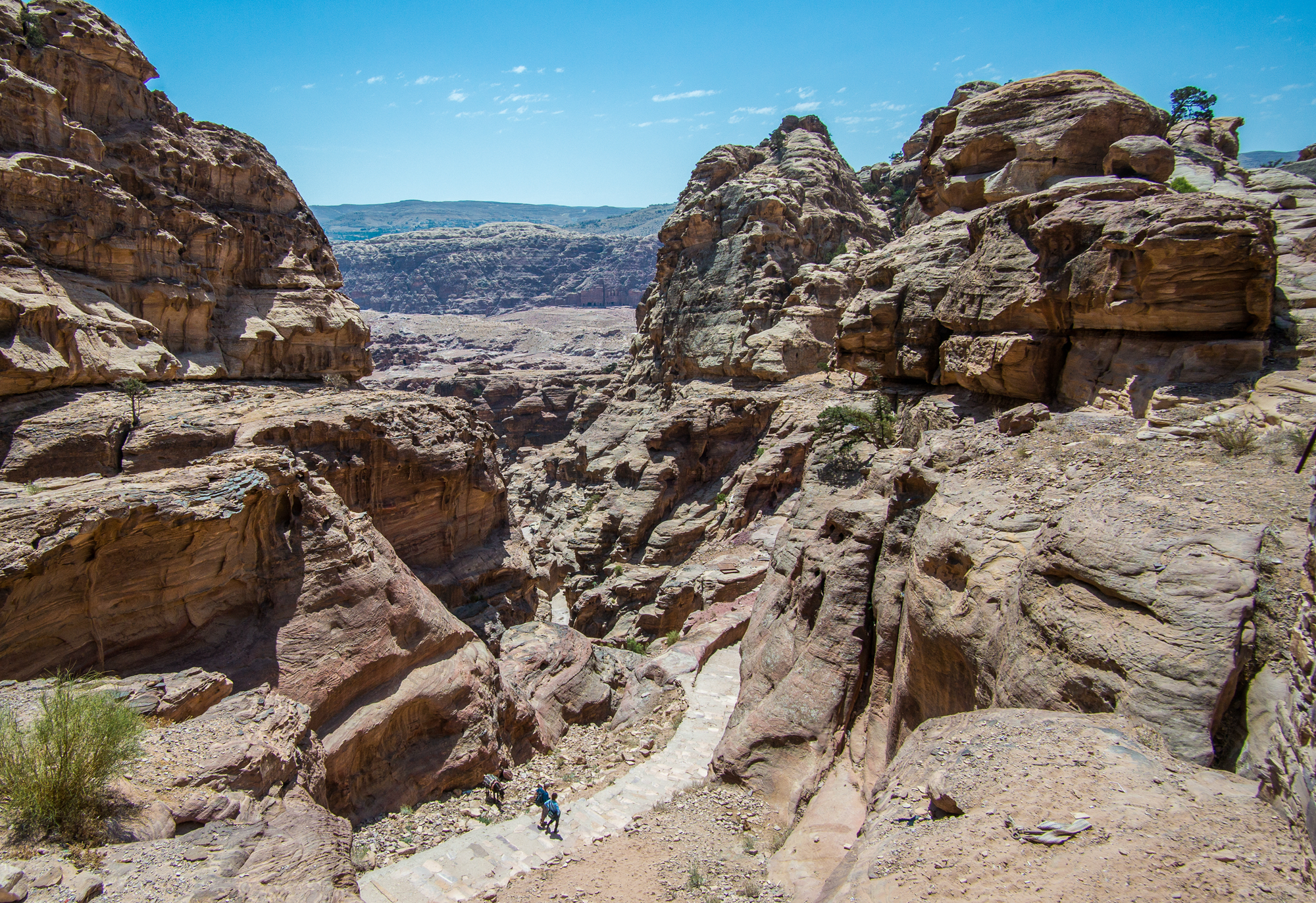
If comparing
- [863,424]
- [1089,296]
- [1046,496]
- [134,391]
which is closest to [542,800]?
[1046,496]

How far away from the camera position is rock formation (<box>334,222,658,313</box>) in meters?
131

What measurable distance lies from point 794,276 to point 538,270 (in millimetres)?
112321

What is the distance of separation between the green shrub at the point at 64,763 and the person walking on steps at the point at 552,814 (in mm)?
5763

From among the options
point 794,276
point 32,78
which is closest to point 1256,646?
point 794,276

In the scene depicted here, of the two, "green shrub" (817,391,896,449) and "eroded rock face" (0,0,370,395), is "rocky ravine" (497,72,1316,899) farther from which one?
"eroded rock face" (0,0,370,395)

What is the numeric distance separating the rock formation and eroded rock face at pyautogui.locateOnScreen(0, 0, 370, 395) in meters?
101

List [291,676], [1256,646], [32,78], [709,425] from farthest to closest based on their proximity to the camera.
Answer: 1. [709,425]
2. [32,78]
3. [291,676]
4. [1256,646]

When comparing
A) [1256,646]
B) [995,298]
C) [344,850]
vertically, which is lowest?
[344,850]

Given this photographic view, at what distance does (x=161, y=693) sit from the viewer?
8.39 metres

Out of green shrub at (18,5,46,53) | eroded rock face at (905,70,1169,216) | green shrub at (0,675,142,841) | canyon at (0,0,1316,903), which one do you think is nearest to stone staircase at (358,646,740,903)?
canyon at (0,0,1316,903)

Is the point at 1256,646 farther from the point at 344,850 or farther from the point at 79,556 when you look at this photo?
the point at 79,556

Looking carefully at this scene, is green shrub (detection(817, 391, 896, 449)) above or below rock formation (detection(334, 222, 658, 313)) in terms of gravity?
below

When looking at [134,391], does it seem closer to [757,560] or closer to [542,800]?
[542,800]

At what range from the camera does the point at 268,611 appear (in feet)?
34.9
